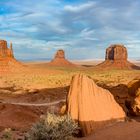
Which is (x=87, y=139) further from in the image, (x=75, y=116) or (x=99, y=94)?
(x=99, y=94)

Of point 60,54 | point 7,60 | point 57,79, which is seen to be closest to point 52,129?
point 57,79

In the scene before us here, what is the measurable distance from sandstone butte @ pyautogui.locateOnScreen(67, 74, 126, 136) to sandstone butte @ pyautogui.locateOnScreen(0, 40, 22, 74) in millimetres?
98230

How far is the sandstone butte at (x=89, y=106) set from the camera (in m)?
14.2

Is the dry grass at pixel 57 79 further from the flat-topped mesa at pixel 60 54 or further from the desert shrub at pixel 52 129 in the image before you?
the flat-topped mesa at pixel 60 54

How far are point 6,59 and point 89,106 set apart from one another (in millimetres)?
105735

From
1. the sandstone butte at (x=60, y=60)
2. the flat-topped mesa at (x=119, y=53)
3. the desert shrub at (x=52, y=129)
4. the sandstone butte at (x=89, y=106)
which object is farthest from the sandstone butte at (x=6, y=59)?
the desert shrub at (x=52, y=129)

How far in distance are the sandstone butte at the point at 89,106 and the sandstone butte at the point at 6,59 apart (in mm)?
98230

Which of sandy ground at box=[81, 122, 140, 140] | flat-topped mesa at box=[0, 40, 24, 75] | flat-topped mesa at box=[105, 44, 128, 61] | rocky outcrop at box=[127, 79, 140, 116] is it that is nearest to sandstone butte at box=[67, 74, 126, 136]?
sandy ground at box=[81, 122, 140, 140]

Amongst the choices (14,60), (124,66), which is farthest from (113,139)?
(124,66)

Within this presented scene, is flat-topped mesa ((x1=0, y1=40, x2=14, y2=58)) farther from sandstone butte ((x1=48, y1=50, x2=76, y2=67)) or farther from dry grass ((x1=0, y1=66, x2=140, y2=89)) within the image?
sandstone butte ((x1=48, y1=50, x2=76, y2=67))

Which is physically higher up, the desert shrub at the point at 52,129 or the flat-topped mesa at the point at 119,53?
the flat-topped mesa at the point at 119,53

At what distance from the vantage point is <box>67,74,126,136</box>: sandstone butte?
14.2 metres

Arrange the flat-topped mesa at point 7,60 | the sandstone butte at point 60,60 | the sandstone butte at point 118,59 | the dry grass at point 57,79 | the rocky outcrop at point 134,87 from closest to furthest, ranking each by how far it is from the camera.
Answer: the rocky outcrop at point 134,87 < the dry grass at point 57,79 < the flat-topped mesa at point 7,60 < the sandstone butte at point 118,59 < the sandstone butte at point 60,60

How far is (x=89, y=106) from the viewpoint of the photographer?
1447 cm
